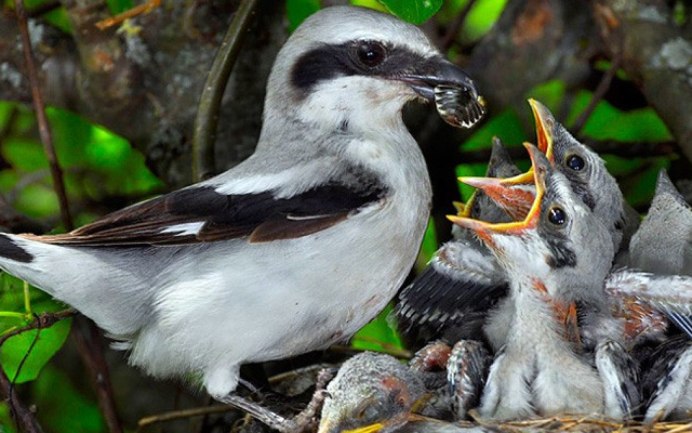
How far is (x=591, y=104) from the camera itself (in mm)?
4285

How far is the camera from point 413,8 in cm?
319

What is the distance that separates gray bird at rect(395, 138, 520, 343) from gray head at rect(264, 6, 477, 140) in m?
0.41

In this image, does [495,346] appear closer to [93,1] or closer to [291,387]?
[291,387]

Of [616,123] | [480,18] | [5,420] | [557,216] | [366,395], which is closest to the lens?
[366,395]

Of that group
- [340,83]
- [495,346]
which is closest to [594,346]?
[495,346]

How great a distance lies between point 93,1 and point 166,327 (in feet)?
4.49

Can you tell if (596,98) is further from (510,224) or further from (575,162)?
(510,224)

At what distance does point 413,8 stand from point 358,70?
22cm

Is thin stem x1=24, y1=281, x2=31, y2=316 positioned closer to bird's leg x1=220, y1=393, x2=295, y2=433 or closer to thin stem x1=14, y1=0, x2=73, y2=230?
thin stem x1=14, y1=0, x2=73, y2=230

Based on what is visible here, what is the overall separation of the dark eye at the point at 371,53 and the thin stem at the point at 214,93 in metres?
0.68

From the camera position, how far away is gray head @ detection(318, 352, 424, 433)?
9.84 feet

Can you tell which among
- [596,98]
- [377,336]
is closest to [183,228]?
[377,336]

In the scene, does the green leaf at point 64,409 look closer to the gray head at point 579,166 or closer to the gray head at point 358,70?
the gray head at point 358,70

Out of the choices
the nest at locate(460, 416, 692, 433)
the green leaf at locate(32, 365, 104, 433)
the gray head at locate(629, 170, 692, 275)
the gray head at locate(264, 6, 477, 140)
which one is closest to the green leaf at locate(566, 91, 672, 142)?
the gray head at locate(629, 170, 692, 275)
